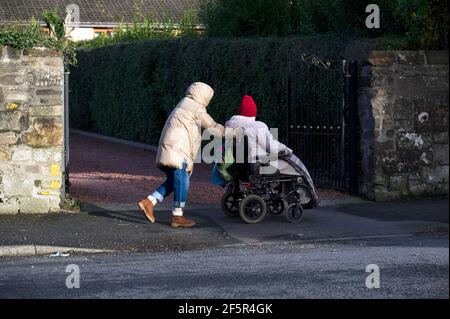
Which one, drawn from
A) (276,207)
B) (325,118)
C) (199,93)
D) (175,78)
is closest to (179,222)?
(276,207)

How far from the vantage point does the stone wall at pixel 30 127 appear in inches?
508

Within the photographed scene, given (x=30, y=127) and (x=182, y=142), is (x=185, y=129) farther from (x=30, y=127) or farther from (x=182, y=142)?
(x=30, y=127)

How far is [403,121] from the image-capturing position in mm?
14641

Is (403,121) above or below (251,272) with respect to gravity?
above

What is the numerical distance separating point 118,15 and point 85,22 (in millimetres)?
1554

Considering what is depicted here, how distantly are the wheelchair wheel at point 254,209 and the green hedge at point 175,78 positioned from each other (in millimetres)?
3443

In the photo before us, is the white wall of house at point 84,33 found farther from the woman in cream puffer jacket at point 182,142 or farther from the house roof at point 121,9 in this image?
the woman in cream puffer jacket at point 182,142

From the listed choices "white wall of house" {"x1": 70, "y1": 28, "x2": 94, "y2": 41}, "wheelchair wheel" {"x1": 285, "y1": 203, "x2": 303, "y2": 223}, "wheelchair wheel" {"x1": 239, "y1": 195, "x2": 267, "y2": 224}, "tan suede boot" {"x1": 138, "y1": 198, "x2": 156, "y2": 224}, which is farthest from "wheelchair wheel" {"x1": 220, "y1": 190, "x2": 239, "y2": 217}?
"white wall of house" {"x1": 70, "y1": 28, "x2": 94, "y2": 41}

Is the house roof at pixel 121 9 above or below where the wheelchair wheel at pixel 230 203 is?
above

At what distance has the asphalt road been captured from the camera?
325 inches

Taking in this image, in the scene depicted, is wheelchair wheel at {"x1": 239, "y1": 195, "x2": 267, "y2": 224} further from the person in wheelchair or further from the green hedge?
the green hedge

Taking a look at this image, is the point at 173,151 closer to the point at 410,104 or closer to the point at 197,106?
the point at 197,106

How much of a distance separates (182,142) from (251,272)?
337 cm

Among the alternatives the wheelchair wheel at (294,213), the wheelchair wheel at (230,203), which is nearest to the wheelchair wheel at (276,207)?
the wheelchair wheel at (294,213)
